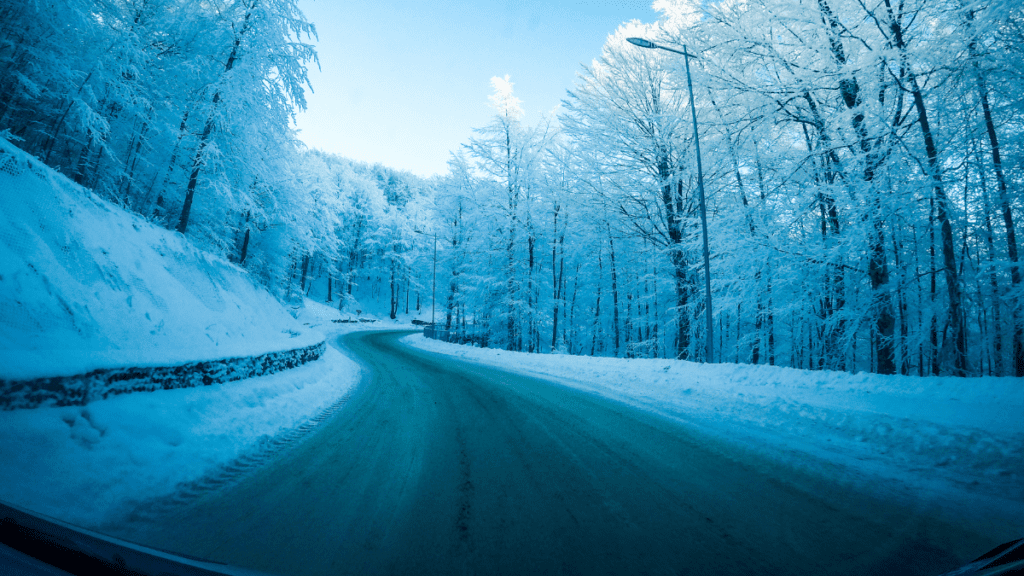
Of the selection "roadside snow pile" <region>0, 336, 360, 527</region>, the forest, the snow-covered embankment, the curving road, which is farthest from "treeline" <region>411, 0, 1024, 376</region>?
the snow-covered embankment

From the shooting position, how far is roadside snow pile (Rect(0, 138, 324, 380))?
4.28 metres

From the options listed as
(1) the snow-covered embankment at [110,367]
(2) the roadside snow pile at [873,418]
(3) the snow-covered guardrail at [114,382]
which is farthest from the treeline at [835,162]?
(3) the snow-covered guardrail at [114,382]

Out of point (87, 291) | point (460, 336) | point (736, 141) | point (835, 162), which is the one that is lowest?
point (460, 336)

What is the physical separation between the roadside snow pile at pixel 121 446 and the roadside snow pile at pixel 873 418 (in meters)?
5.74

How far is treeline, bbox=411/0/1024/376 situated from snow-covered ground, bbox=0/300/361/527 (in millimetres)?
11092

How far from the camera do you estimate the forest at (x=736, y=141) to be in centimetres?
736

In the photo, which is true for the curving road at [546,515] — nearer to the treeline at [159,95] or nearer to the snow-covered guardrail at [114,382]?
the snow-covered guardrail at [114,382]

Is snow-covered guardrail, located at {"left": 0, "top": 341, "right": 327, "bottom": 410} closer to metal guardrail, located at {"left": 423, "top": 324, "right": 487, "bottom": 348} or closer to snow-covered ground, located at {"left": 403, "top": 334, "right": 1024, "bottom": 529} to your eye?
snow-covered ground, located at {"left": 403, "top": 334, "right": 1024, "bottom": 529}

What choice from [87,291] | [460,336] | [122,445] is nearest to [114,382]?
[122,445]

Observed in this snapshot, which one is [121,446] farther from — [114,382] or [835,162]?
[835,162]

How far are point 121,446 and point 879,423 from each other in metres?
8.28

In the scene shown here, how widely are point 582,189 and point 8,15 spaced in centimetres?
1705

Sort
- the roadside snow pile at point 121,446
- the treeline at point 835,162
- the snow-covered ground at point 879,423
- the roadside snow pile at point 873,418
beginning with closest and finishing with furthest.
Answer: the roadside snow pile at point 121,446
the snow-covered ground at point 879,423
the roadside snow pile at point 873,418
the treeline at point 835,162

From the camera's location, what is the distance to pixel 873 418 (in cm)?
482
